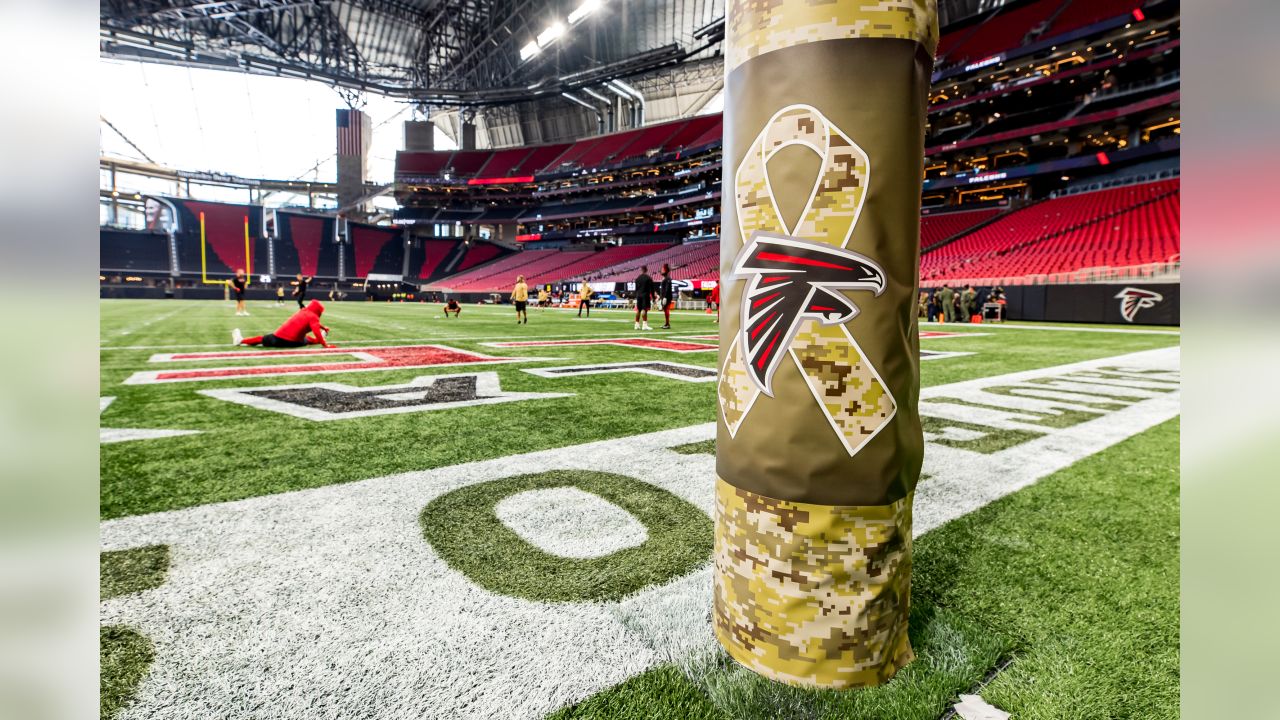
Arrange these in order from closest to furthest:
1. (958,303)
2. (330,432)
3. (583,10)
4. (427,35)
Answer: (330,432) → (958,303) → (583,10) → (427,35)

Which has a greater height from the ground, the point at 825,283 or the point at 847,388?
the point at 825,283

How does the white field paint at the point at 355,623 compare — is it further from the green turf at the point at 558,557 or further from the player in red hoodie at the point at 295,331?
the player in red hoodie at the point at 295,331

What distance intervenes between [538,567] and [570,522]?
0.37 m

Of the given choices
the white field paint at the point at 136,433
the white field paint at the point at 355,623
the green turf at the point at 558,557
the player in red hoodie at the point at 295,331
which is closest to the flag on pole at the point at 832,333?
the white field paint at the point at 355,623

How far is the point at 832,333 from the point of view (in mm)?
1371

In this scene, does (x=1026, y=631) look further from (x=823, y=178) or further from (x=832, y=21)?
(x=832, y=21)

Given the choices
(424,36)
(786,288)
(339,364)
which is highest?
(424,36)

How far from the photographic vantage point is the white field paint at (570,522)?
2.01m

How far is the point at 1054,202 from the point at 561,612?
116 ft

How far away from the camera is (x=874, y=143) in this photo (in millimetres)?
1352

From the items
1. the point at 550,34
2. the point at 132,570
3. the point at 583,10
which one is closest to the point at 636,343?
the point at 132,570

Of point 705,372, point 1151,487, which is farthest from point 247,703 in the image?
point 705,372
